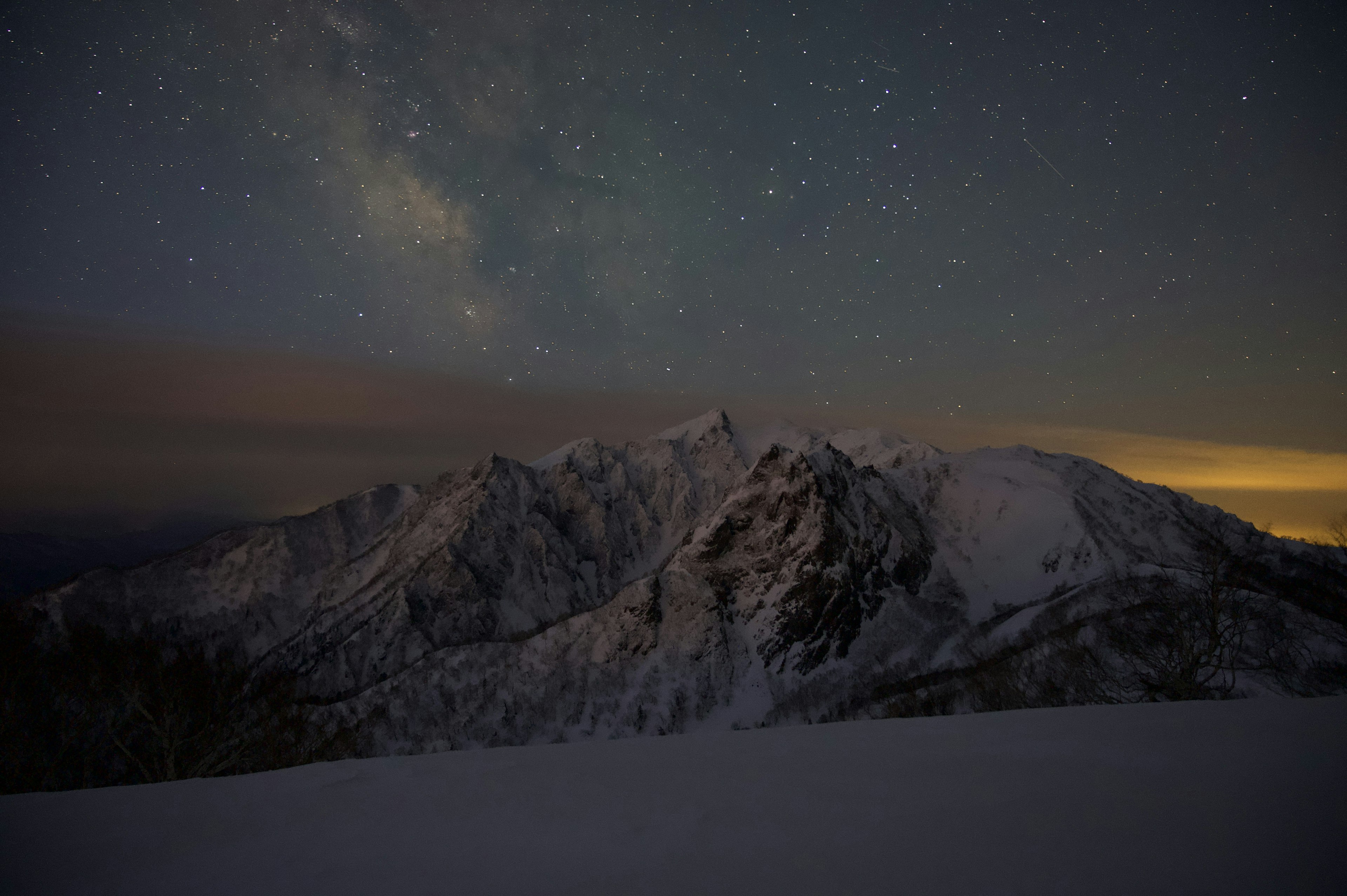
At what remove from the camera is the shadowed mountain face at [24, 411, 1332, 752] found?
8531cm

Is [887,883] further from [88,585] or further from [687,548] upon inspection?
[88,585]

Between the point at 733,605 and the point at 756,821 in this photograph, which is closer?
the point at 756,821

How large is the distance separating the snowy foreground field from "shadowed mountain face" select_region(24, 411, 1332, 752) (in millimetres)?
60252

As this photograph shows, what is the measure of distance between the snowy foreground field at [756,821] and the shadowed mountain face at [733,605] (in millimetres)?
60252

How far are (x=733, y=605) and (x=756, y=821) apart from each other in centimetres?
10911

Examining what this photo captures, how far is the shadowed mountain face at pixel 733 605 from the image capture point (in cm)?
8531

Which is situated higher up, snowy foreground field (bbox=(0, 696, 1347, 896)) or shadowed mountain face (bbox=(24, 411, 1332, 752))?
snowy foreground field (bbox=(0, 696, 1347, 896))

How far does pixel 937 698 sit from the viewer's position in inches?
2357

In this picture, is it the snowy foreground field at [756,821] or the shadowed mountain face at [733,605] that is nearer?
the snowy foreground field at [756,821]

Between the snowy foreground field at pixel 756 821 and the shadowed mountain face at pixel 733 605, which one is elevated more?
the snowy foreground field at pixel 756 821

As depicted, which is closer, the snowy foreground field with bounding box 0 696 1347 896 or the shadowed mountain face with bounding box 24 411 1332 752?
the snowy foreground field with bounding box 0 696 1347 896

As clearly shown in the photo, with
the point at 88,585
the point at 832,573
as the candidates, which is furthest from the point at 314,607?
the point at 832,573

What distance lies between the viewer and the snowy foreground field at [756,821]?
2049 mm

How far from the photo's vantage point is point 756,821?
8.05ft
